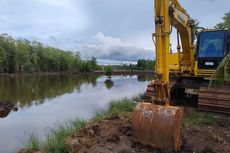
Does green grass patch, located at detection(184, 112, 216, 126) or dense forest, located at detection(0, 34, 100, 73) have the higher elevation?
dense forest, located at detection(0, 34, 100, 73)

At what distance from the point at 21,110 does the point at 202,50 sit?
11385mm

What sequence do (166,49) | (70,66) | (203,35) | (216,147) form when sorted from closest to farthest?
(216,147) → (166,49) → (203,35) → (70,66)

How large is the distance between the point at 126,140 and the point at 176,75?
523 centimetres

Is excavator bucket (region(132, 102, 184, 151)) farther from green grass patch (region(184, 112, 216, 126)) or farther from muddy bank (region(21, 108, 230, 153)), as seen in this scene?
green grass patch (region(184, 112, 216, 126))

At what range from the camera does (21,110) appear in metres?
16.8

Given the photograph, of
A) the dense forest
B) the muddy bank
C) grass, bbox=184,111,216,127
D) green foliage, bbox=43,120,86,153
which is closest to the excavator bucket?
the muddy bank

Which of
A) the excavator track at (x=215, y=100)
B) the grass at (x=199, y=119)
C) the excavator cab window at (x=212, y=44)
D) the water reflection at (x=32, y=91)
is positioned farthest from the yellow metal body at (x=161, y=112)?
the water reflection at (x=32, y=91)

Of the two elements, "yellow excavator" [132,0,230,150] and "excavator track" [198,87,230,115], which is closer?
"yellow excavator" [132,0,230,150]

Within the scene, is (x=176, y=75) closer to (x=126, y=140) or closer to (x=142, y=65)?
(x=126, y=140)

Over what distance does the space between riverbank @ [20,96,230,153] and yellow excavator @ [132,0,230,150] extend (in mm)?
348

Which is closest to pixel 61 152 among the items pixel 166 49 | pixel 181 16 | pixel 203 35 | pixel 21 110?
pixel 166 49

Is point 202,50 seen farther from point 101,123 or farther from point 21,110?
point 21,110

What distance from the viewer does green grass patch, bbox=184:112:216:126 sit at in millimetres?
7453

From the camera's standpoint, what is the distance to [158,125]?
5.31 metres
